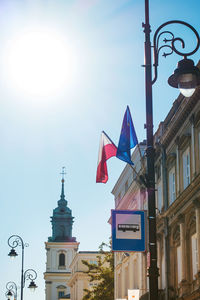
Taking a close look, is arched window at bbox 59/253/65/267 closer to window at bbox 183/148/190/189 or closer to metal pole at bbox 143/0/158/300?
window at bbox 183/148/190/189

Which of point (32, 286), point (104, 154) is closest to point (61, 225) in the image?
point (32, 286)

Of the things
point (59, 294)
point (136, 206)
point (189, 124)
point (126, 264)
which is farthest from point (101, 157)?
point (59, 294)

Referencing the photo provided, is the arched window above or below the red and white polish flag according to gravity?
above

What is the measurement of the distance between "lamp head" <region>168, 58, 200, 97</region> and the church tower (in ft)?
340

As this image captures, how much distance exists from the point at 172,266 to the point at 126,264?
43.4ft

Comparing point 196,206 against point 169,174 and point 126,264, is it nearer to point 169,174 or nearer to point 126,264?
point 169,174

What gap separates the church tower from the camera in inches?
4535

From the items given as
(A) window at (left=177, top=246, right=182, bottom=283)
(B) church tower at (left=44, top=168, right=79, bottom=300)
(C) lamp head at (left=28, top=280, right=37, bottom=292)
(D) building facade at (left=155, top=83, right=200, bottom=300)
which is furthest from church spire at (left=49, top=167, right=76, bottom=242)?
(A) window at (left=177, top=246, right=182, bottom=283)

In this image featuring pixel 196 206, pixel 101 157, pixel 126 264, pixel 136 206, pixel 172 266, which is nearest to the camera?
pixel 101 157

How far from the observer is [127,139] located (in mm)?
14273

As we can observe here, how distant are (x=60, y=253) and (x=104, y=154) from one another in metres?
106

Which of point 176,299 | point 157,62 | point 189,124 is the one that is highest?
point 189,124

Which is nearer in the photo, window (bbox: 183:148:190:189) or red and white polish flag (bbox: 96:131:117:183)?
red and white polish flag (bbox: 96:131:117:183)

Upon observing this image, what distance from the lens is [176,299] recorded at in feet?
88.6
